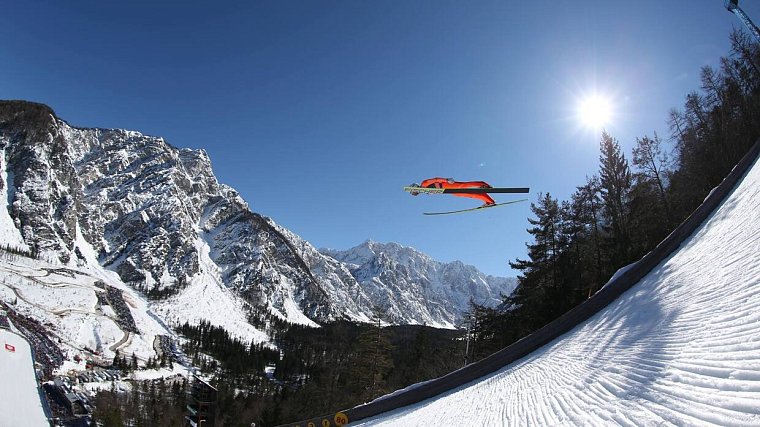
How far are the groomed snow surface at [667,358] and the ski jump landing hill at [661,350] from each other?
0.07 feet

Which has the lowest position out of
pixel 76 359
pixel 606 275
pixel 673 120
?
pixel 76 359

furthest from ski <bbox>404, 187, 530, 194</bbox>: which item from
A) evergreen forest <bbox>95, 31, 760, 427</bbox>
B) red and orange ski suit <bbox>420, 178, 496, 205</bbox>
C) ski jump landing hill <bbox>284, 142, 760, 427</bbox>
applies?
evergreen forest <bbox>95, 31, 760, 427</bbox>

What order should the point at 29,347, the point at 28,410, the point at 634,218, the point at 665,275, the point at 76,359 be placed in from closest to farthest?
1. the point at 665,275
2. the point at 634,218
3. the point at 28,410
4. the point at 29,347
5. the point at 76,359

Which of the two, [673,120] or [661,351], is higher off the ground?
[673,120]

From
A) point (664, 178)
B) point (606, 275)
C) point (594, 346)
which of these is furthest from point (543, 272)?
point (594, 346)

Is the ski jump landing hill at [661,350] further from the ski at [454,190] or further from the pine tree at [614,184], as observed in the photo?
the pine tree at [614,184]

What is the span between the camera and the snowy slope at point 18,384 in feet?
173

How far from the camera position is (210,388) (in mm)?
11109

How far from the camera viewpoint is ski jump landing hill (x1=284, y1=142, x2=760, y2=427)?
3944mm

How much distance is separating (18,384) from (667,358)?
90344mm

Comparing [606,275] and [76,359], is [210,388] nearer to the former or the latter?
[606,275]

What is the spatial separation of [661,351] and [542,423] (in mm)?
2015

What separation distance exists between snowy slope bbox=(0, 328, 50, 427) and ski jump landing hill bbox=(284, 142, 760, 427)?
67.1 metres

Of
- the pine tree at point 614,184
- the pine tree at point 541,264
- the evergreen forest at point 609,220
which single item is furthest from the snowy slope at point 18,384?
the pine tree at point 614,184
